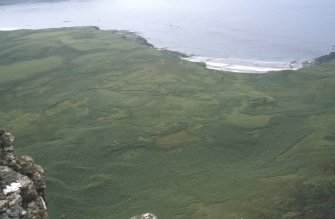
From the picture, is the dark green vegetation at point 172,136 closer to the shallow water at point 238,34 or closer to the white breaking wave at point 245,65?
the white breaking wave at point 245,65

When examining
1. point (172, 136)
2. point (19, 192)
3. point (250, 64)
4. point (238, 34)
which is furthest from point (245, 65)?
point (19, 192)

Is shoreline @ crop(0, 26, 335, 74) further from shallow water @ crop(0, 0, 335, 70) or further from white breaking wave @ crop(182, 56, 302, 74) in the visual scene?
shallow water @ crop(0, 0, 335, 70)

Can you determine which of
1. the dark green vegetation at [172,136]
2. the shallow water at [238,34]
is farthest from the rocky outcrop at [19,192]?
the shallow water at [238,34]

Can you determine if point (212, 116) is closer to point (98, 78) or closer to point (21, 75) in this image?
point (98, 78)

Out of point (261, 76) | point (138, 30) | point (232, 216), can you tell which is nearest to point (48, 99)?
point (261, 76)

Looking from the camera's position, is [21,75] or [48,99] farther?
[21,75]

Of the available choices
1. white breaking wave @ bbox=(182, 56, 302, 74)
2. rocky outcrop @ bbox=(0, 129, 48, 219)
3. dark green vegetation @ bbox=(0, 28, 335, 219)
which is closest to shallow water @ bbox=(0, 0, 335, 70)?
white breaking wave @ bbox=(182, 56, 302, 74)
